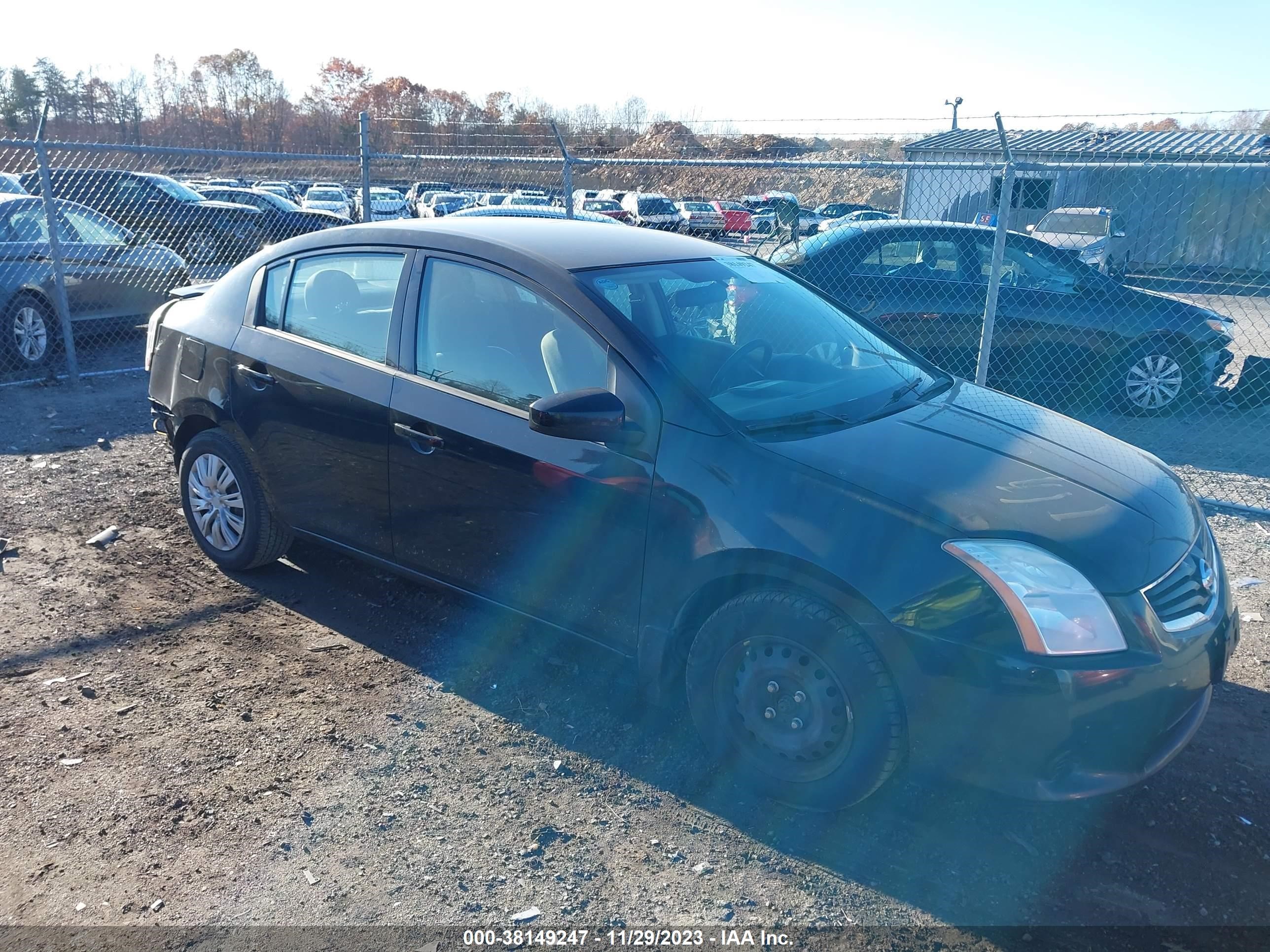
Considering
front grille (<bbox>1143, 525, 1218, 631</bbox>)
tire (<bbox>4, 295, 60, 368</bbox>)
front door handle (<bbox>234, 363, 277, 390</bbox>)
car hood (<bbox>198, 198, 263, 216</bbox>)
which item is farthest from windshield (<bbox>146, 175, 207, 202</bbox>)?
front grille (<bbox>1143, 525, 1218, 631</bbox>)

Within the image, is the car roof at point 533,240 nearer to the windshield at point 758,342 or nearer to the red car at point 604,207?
the windshield at point 758,342

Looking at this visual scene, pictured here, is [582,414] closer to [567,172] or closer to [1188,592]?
[1188,592]

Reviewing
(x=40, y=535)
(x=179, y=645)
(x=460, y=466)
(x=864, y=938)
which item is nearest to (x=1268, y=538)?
(x=864, y=938)

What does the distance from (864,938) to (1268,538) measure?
14.6 feet

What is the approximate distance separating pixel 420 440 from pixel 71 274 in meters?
7.45

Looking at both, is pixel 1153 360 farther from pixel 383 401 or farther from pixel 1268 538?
pixel 383 401

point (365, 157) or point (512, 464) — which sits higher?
point (365, 157)

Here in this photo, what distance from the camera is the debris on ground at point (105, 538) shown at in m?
5.20

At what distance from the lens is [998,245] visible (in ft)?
21.7

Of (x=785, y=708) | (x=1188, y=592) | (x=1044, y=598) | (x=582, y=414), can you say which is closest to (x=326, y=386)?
(x=582, y=414)

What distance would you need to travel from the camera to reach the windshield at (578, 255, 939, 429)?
339cm

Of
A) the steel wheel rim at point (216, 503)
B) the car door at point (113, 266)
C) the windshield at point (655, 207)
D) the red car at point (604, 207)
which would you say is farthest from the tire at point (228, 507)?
the windshield at point (655, 207)

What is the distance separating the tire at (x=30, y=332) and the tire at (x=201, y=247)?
3.99 meters

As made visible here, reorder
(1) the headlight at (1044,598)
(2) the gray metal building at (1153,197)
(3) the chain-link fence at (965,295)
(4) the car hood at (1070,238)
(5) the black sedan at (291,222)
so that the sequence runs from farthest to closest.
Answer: (2) the gray metal building at (1153,197), (5) the black sedan at (291,222), (4) the car hood at (1070,238), (3) the chain-link fence at (965,295), (1) the headlight at (1044,598)
